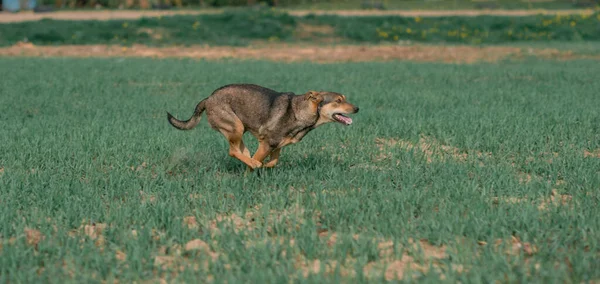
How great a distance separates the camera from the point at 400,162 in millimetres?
8219

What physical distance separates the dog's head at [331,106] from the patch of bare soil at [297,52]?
18105 mm

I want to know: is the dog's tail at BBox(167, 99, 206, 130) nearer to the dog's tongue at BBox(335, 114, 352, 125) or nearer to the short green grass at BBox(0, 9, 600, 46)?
the dog's tongue at BBox(335, 114, 352, 125)

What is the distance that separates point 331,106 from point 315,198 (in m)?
0.86

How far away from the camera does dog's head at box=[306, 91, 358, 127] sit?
22.0ft

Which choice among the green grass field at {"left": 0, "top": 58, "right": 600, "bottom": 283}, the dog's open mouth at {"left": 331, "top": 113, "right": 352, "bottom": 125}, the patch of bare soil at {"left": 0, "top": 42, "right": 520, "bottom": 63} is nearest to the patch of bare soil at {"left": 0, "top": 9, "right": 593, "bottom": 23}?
the patch of bare soil at {"left": 0, "top": 42, "right": 520, "bottom": 63}

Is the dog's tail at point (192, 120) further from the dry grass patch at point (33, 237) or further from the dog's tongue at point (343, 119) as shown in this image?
the dry grass patch at point (33, 237)

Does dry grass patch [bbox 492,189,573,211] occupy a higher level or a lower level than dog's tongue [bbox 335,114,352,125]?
lower

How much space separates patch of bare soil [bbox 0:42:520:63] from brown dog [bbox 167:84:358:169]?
1773cm

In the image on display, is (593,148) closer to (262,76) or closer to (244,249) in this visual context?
(244,249)

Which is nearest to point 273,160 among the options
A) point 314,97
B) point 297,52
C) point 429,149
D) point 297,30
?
point 314,97

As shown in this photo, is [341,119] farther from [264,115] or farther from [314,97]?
[264,115]

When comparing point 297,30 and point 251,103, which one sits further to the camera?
point 297,30

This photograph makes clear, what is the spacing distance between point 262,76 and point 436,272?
46.9ft

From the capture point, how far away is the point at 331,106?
680 centimetres
